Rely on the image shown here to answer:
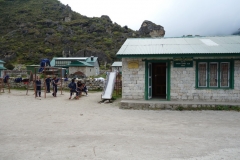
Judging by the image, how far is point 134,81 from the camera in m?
12.2

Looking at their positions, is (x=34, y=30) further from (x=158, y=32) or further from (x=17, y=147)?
(x=17, y=147)

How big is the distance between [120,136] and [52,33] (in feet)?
238

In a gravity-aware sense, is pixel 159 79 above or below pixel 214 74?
below

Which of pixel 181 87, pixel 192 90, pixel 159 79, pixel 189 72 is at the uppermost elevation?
pixel 189 72

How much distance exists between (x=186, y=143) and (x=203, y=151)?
2.01 ft

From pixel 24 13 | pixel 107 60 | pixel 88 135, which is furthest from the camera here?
pixel 24 13

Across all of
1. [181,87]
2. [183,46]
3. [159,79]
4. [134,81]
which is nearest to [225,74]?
[181,87]

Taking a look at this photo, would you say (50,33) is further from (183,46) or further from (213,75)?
(213,75)

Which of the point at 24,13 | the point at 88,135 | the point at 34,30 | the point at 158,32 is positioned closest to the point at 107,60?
the point at 34,30

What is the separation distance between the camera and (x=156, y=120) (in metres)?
8.77

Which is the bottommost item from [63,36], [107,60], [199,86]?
[199,86]

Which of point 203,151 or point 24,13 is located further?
point 24,13

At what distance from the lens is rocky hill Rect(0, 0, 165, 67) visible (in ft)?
190

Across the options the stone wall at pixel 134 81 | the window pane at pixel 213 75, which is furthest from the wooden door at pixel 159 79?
the window pane at pixel 213 75
